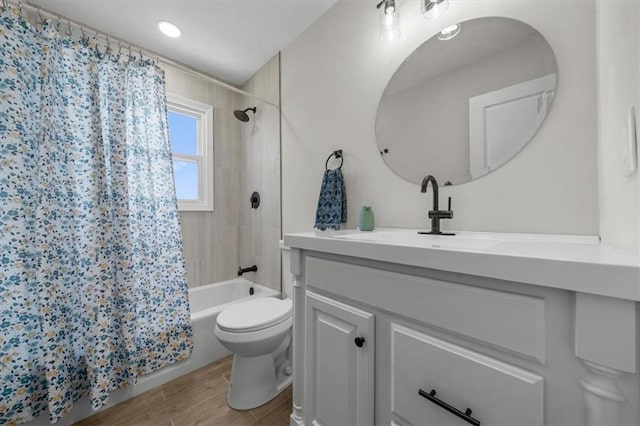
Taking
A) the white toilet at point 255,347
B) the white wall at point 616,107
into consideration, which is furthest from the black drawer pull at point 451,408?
the white toilet at point 255,347

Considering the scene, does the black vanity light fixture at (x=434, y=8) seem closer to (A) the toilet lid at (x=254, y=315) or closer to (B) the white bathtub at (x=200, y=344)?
(A) the toilet lid at (x=254, y=315)

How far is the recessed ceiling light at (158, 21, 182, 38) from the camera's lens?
1.72 m

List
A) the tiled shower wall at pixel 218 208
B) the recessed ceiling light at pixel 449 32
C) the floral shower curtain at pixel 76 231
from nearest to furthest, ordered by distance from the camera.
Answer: the recessed ceiling light at pixel 449 32 < the floral shower curtain at pixel 76 231 < the tiled shower wall at pixel 218 208

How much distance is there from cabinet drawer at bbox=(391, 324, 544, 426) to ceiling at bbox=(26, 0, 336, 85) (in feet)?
6.39

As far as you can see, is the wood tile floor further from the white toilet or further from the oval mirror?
the oval mirror

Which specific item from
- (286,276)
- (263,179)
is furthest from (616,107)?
(263,179)

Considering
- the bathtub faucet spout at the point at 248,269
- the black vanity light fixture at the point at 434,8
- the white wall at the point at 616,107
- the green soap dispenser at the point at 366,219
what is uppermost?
the black vanity light fixture at the point at 434,8

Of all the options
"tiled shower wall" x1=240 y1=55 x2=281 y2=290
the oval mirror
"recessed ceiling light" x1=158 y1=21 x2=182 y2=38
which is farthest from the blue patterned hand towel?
"recessed ceiling light" x1=158 y1=21 x2=182 y2=38

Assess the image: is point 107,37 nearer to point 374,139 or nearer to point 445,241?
point 374,139

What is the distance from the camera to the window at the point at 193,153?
222 centimetres

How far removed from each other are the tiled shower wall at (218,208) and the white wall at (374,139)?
2.66 feet

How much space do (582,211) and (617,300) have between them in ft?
1.95

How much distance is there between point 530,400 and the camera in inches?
18.9

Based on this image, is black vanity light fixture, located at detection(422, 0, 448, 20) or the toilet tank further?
the toilet tank
